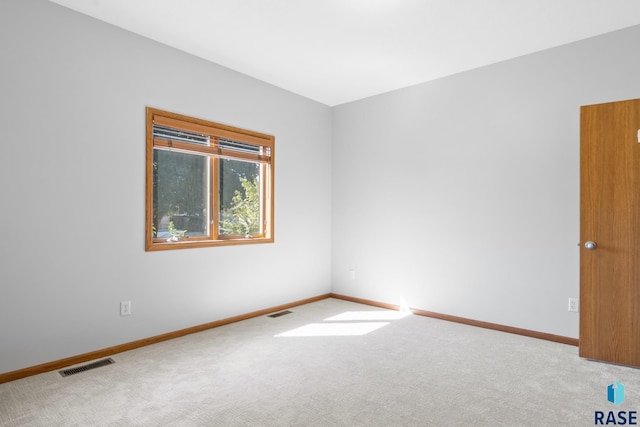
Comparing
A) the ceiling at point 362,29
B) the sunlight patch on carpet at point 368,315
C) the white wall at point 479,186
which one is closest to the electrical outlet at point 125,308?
the sunlight patch on carpet at point 368,315

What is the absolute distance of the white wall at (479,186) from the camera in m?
3.19

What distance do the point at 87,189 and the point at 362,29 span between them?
2584 millimetres

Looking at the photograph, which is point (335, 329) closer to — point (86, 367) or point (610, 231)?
point (86, 367)

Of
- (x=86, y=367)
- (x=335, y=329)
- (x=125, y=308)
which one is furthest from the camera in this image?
(x=335, y=329)

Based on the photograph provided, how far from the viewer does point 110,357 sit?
284 centimetres

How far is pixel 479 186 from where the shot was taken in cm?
373

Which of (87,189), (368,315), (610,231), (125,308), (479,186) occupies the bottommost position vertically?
(368,315)

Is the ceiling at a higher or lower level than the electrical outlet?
higher

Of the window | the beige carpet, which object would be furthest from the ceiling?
the beige carpet

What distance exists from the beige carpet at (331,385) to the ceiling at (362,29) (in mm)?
2696

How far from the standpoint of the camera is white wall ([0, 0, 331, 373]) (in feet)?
8.10

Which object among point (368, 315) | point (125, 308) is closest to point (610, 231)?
point (368, 315)

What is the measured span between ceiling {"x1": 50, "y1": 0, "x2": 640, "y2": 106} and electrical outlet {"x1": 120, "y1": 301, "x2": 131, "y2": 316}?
7.59 feet

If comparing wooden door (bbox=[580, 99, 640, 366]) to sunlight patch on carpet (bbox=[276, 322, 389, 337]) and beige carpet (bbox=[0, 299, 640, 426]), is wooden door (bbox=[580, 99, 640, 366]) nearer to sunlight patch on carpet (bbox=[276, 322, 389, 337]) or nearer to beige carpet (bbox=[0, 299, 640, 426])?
beige carpet (bbox=[0, 299, 640, 426])
